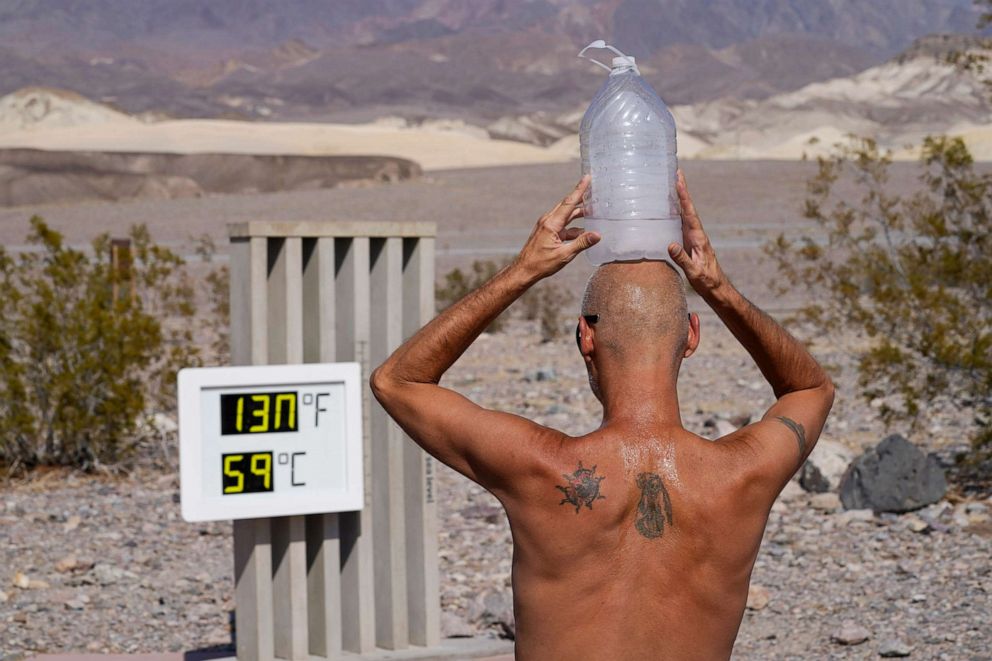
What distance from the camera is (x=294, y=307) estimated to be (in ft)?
17.7

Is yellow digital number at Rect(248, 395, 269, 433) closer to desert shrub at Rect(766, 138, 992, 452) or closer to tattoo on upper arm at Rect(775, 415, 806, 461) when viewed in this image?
tattoo on upper arm at Rect(775, 415, 806, 461)

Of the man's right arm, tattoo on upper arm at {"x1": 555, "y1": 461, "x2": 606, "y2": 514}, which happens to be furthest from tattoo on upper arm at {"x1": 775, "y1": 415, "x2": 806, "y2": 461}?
tattoo on upper arm at {"x1": 555, "y1": 461, "x2": 606, "y2": 514}

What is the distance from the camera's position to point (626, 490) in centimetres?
284

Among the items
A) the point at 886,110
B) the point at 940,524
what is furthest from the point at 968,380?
the point at 886,110

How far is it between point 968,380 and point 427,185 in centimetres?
3371

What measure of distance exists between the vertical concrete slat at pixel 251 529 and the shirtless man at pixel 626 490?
250 centimetres

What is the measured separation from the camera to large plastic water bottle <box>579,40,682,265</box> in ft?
11.0

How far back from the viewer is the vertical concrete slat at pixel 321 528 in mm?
5480

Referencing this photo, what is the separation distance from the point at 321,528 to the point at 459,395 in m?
2.69

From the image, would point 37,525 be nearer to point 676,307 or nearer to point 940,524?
point 940,524

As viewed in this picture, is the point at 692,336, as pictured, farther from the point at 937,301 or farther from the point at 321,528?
the point at 937,301

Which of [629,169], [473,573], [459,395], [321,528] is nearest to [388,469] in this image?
[321,528]

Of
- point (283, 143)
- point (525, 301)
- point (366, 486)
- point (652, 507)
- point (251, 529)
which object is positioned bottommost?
point (251, 529)

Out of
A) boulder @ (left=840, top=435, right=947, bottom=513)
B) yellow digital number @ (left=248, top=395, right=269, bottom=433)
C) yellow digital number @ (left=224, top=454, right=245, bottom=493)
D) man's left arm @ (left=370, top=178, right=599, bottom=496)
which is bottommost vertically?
boulder @ (left=840, top=435, right=947, bottom=513)
